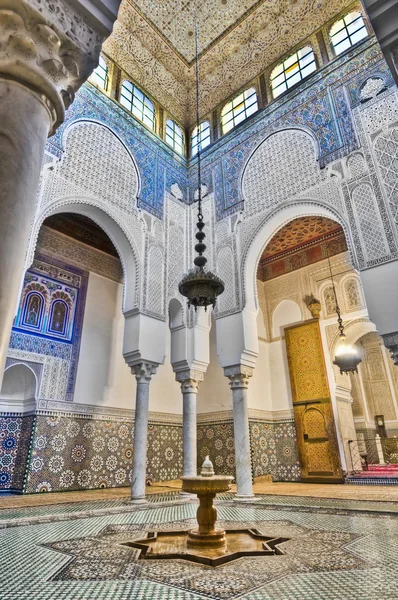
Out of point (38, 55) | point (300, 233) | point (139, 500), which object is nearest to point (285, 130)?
point (300, 233)

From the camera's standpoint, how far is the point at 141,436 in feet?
16.6

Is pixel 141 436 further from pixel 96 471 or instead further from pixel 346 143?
pixel 346 143

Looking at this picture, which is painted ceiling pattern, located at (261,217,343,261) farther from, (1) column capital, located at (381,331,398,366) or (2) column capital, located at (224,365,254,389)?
(1) column capital, located at (381,331,398,366)

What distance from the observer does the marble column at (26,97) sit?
1.23 m

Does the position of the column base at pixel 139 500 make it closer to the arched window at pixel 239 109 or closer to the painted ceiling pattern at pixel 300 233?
the painted ceiling pattern at pixel 300 233

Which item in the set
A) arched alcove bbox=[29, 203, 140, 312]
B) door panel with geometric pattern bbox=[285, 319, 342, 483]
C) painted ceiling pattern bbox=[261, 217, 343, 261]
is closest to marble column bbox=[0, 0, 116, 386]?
arched alcove bbox=[29, 203, 140, 312]

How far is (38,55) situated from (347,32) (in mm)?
5851

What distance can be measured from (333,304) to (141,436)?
463cm

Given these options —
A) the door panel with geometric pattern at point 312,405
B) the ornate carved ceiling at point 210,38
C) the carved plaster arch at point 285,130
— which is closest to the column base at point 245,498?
the door panel with geometric pattern at point 312,405

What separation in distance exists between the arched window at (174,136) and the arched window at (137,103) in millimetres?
360

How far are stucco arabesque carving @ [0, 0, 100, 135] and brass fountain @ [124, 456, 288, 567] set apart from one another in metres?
2.15

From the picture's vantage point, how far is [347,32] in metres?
5.73

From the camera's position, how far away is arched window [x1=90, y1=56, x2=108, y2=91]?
19.9ft

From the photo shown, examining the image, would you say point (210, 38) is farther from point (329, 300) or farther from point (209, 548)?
point (209, 548)
